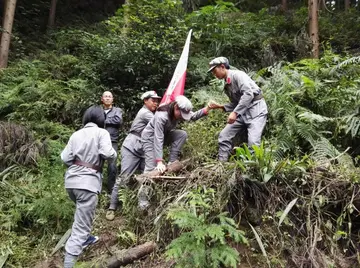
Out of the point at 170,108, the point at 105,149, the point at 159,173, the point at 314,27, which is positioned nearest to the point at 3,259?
the point at 105,149

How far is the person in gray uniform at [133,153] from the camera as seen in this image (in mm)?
5602

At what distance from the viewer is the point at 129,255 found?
14.3 feet

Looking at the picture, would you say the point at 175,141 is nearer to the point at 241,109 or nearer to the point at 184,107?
the point at 184,107

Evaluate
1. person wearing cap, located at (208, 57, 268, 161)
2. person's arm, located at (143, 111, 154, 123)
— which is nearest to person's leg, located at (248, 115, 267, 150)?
person wearing cap, located at (208, 57, 268, 161)

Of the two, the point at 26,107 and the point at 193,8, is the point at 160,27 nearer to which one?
the point at 26,107

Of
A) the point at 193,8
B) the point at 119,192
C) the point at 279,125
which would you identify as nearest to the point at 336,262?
the point at 279,125

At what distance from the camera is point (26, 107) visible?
869 cm

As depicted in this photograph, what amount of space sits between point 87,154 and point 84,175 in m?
0.27

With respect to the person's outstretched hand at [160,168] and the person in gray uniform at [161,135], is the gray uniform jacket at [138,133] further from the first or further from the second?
the person's outstretched hand at [160,168]

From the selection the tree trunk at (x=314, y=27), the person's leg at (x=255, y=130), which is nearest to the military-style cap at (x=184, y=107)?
the person's leg at (x=255, y=130)

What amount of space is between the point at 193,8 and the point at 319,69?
25.2ft

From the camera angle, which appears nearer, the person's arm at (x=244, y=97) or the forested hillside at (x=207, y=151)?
the forested hillside at (x=207, y=151)

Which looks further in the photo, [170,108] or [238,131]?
[238,131]

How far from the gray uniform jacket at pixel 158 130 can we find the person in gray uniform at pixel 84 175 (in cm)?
84
